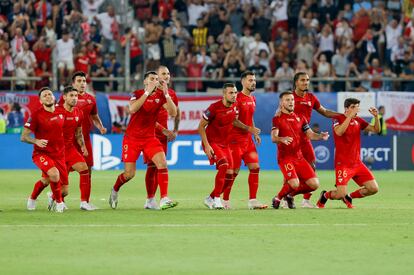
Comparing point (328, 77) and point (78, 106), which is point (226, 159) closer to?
point (78, 106)

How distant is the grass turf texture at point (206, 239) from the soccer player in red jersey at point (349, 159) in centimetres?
32

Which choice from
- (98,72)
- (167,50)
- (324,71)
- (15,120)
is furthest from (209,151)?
(324,71)

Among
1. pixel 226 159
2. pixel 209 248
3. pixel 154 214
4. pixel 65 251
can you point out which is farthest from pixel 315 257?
pixel 226 159

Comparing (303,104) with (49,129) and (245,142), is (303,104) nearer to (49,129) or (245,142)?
(245,142)

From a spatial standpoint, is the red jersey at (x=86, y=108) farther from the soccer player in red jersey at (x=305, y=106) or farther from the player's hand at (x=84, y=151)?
the soccer player in red jersey at (x=305, y=106)

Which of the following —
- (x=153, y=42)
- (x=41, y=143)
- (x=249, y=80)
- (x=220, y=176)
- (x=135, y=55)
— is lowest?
(x=220, y=176)

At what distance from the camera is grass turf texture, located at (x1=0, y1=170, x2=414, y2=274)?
11.2 m

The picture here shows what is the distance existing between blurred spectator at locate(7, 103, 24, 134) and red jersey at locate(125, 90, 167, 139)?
14282 millimetres

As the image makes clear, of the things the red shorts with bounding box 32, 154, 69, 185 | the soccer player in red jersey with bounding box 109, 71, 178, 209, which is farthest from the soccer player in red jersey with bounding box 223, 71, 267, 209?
the red shorts with bounding box 32, 154, 69, 185

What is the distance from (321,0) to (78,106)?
1886 centimetres

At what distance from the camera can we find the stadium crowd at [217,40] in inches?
1348

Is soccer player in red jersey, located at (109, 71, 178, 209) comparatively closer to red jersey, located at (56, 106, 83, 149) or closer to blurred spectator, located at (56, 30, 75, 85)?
red jersey, located at (56, 106, 83, 149)

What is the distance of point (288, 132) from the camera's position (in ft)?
61.7

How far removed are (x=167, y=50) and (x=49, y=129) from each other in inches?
666
